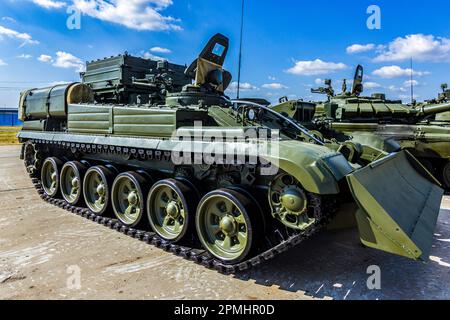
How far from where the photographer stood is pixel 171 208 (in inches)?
225

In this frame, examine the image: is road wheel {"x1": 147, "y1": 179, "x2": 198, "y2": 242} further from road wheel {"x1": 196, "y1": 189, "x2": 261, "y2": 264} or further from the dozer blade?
the dozer blade

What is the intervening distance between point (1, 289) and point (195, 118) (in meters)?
3.36

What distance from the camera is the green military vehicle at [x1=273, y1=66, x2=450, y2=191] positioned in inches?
320

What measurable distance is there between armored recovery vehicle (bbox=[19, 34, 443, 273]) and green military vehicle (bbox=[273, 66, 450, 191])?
200cm

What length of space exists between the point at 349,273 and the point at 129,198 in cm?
371

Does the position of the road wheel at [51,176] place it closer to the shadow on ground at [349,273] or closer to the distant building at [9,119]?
the shadow on ground at [349,273]

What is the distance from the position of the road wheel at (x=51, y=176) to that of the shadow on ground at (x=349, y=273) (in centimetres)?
563

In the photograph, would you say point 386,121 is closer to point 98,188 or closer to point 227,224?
point 98,188

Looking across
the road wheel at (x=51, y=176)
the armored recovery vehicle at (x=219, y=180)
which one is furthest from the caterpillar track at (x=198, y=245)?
the road wheel at (x=51, y=176)

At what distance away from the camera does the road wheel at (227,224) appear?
4605 mm

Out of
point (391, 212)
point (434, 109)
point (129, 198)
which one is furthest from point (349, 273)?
point (434, 109)

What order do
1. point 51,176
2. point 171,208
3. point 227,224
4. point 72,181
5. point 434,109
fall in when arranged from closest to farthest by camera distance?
1. point 227,224
2. point 171,208
3. point 72,181
4. point 51,176
5. point 434,109

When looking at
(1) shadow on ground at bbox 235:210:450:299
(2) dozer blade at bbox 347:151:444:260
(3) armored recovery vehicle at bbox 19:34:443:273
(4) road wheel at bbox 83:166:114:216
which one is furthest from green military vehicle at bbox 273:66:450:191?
(4) road wheel at bbox 83:166:114:216

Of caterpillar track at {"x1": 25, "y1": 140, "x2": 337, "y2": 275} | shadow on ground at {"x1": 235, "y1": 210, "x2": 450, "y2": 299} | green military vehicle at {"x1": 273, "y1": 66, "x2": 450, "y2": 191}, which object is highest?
green military vehicle at {"x1": 273, "y1": 66, "x2": 450, "y2": 191}
